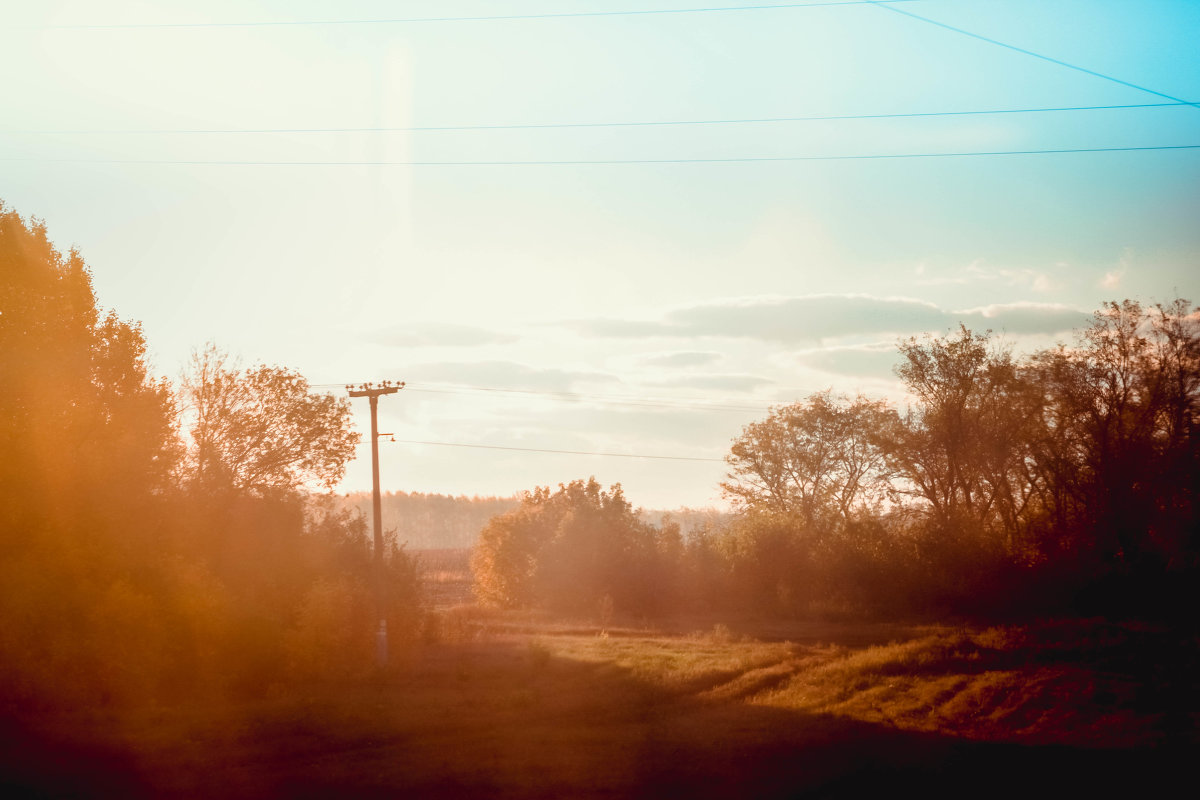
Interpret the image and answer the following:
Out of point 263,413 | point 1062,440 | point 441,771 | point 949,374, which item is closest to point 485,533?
point 263,413

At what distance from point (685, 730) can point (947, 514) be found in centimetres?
4023

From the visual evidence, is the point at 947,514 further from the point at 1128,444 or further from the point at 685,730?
the point at 685,730

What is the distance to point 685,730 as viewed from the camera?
69.9 feet

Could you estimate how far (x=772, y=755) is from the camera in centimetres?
1819

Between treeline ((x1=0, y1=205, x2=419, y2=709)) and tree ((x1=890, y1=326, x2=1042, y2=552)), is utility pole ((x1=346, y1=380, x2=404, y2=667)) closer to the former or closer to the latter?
treeline ((x1=0, y1=205, x2=419, y2=709))

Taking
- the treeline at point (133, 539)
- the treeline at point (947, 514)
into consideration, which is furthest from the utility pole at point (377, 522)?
the treeline at point (947, 514)

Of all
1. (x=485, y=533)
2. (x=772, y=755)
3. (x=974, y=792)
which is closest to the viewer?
(x=974, y=792)

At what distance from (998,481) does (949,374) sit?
7.44 metres

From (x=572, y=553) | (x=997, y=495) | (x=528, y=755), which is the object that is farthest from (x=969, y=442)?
(x=528, y=755)

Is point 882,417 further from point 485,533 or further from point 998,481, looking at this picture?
point 485,533

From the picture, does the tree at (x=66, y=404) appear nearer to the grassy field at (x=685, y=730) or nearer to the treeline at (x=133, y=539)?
the treeline at (x=133, y=539)

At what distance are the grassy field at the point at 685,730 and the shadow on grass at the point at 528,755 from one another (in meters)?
0.07

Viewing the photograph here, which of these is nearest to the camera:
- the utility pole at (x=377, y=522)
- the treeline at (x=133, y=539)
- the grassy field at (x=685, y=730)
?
the grassy field at (x=685, y=730)

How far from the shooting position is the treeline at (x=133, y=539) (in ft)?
83.4
